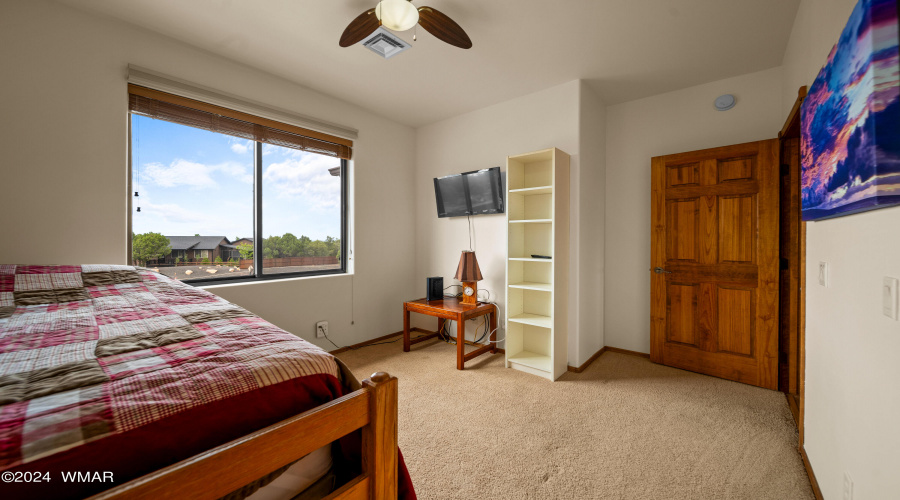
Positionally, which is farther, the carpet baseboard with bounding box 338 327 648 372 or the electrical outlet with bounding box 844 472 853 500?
the carpet baseboard with bounding box 338 327 648 372

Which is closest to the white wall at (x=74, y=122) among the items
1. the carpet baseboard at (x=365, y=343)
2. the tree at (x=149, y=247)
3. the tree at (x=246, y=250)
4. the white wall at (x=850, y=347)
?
the tree at (x=149, y=247)

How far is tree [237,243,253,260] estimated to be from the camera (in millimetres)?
2920

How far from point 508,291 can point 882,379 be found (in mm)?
2216

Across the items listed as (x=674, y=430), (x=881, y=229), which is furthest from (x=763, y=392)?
(x=881, y=229)

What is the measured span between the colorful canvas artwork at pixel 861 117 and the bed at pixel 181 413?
1.38 metres

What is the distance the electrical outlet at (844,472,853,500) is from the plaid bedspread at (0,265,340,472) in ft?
5.52

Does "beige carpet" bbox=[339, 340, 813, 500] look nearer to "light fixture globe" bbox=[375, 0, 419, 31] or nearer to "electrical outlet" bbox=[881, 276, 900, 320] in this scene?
"electrical outlet" bbox=[881, 276, 900, 320]

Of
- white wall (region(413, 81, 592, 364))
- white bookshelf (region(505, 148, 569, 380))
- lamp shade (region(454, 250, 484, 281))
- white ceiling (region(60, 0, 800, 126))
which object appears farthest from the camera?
lamp shade (region(454, 250, 484, 281))

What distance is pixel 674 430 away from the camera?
79.7 inches

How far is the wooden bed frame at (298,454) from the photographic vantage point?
62cm

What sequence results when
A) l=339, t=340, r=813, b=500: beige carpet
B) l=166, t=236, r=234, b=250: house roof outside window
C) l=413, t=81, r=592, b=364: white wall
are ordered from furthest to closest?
1. l=413, t=81, r=592, b=364: white wall
2. l=166, t=236, r=234, b=250: house roof outside window
3. l=339, t=340, r=813, b=500: beige carpet

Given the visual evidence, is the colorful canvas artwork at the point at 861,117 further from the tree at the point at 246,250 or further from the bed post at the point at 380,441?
the tree at the point at 246,250

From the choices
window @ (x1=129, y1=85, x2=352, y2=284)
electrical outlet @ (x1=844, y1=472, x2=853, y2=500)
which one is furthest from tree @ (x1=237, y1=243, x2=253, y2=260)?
electrical outlet @ (x1=844, y1=472, x2=853, y2=500)

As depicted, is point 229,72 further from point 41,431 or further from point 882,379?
point 882,379
